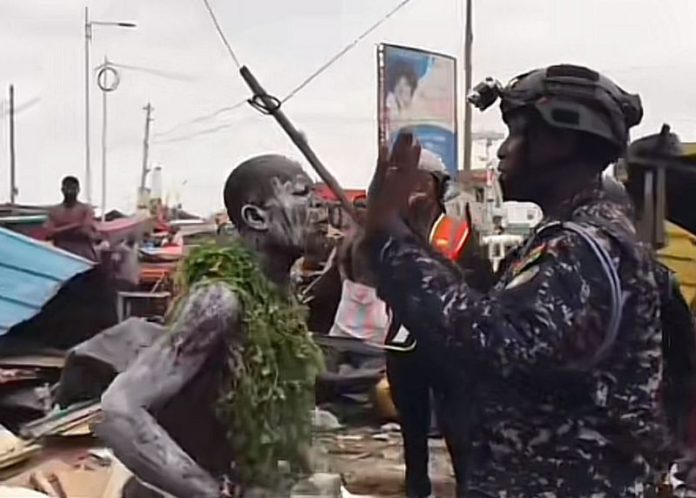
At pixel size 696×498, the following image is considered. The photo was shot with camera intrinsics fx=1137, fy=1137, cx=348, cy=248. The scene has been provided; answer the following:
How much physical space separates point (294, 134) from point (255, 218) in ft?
0.45

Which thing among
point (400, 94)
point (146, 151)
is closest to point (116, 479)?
point (146, 151)

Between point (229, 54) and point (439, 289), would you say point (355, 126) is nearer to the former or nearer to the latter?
point (229, 54)

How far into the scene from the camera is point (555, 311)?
52.7 inches

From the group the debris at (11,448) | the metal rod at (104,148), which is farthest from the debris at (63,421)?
the metal rod at (104,148)

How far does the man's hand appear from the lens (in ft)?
4.75

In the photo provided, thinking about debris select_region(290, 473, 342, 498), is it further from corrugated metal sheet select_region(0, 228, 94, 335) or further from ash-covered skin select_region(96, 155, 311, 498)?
corrugated metal sheet select_region(0, 228, 94, 335)

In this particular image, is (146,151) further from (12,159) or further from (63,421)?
(63,421)

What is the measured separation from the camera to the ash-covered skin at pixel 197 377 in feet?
5.27

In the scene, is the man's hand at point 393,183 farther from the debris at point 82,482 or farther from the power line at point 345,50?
the debris at point 82,482

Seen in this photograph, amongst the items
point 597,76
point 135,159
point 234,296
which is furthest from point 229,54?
point 597,76

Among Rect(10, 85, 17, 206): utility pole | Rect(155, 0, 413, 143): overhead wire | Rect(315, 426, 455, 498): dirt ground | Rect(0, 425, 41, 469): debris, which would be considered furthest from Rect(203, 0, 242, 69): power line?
Rect(0, 425, 41, 469): debris

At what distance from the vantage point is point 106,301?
182 centimetres

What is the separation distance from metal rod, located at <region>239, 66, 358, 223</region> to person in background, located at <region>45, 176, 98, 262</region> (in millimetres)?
322

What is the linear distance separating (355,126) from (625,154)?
383mm
